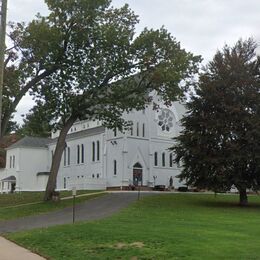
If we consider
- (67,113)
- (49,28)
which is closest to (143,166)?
(67,113)

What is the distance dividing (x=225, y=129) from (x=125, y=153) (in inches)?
1041

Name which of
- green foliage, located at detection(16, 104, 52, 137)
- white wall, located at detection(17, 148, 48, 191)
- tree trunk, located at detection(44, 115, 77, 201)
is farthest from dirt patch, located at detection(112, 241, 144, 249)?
white wall, located at detection(17, 148, 48, 191)

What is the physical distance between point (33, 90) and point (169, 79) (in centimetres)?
1093

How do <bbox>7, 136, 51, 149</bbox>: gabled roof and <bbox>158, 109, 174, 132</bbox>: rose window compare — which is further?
<bbox>7, 136, 51, 149</bbox>: gabled roof

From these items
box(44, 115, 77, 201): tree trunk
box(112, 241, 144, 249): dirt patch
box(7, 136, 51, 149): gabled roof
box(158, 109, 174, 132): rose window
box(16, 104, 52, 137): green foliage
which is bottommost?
box(112, 241, 144, 249): dirt patch

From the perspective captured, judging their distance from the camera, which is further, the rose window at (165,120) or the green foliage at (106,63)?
the rose window at (165,120)

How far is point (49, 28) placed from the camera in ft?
127

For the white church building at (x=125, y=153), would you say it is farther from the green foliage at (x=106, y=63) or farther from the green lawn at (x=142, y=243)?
the green lawn at (x=142, y=243)

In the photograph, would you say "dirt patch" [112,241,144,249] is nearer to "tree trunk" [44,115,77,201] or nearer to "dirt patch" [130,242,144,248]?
"dirt patch" [130,242,144,248]

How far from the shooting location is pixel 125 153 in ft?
211

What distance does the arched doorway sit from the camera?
64569 mm

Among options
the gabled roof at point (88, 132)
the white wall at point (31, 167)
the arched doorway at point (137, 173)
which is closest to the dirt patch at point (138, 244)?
the arched doorway at point (137, 173)

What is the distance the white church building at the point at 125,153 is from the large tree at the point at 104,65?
17.1 m

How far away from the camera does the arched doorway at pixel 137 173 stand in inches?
2542
